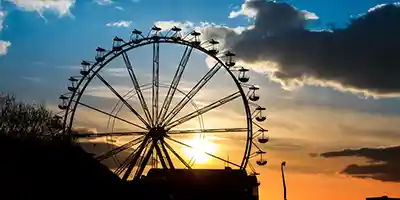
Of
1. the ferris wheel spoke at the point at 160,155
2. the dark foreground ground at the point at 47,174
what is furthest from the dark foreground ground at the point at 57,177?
the ferris wheel spoke at the point at 160,155

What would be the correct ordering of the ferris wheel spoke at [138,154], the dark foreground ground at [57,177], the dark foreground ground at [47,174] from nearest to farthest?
1. the dark foreground ground at [47,174]
2. the dark foreground ground at [57,177]
3. the ferris wheel spoke at [138,154]

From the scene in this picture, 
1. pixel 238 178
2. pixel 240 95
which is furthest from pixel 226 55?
pixel 238 178

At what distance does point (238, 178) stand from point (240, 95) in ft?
43.3

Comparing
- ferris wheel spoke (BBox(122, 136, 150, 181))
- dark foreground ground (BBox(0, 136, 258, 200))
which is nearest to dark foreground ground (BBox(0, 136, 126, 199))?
dark foreground ground (BBox(0, 136, 258, 200))

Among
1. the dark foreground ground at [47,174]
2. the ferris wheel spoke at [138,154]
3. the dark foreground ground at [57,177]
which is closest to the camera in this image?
the dark foreground ground at [47,174]

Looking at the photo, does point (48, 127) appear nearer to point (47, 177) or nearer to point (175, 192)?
point (175, 192)

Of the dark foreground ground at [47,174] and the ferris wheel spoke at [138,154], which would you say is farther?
the ferris wheel spoke at [138,154]

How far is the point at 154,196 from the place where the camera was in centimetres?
4559

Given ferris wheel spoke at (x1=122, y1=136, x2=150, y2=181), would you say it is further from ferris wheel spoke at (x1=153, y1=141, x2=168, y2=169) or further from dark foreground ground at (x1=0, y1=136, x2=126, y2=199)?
dark foreground ground at (x1=0, y1=136, x2=126, y2=199)

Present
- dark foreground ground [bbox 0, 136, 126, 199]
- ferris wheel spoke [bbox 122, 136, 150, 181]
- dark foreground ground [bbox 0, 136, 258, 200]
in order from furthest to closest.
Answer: ferris wheel spoke [bbox 122, 136, 150, 181], dark foreground ground [bbox 0, 136, 258, 200], dark foreground ground [bbox 0, 136, 126, 199]

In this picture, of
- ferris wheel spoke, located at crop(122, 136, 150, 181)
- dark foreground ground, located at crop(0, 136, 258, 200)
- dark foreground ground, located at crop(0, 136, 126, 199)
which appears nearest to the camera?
dark foreground ground, located at crop(0, 136, 126, 199)

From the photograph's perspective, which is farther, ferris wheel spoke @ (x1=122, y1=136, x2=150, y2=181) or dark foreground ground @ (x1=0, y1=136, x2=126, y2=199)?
ferris wheel spoke @ (x1=122, y1=136, x2=150, y2=181)

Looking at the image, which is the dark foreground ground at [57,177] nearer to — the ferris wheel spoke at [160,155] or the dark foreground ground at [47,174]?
the dark foreground ground at [47,174]

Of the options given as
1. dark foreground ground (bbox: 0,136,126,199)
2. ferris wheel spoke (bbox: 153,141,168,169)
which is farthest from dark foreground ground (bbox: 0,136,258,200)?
ferris wheel spoke (bbox: 153,141,168,169)
